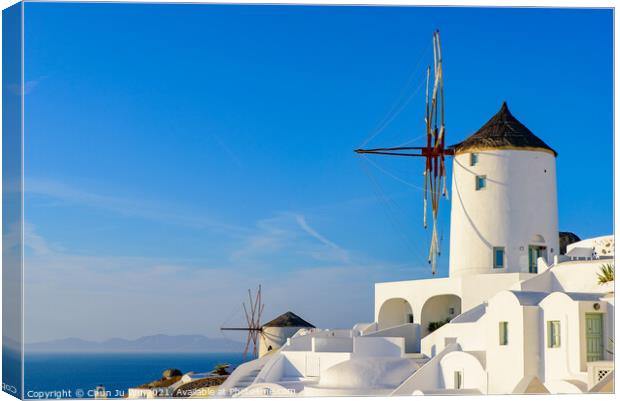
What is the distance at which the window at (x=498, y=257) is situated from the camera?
88.6 ft

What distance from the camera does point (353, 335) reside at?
26688mm

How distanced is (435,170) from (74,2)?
12.4 meters

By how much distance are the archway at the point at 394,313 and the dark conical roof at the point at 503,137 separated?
4.20m

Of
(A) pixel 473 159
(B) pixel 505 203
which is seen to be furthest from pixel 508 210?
(A) pixel 473 159

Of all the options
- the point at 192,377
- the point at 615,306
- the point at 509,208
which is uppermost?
the point at 509,208

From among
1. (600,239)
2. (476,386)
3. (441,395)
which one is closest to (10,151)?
(441,395)

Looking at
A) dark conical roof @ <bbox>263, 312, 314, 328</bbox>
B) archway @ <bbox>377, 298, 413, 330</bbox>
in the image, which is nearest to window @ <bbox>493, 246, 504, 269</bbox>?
archway @ <bbox>377, 298, 413, 330</bbox>

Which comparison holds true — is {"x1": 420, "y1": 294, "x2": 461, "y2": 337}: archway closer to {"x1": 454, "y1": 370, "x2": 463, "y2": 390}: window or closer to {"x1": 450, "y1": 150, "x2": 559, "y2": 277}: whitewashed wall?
{"x1": 450, "y1": 150, "x2": 559, "y2": 277}: whitewashed wall

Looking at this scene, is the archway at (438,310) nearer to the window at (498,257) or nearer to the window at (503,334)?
the window at (498,257)

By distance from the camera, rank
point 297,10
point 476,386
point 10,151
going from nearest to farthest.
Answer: point 10,151
point 297,10
point 476,386

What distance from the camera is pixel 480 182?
27.6 metres

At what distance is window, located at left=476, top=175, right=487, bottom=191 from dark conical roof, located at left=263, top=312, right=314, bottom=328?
45.3 ft

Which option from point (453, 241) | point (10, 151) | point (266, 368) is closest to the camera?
point (10, 151)

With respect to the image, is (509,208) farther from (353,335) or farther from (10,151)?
(10,151)
